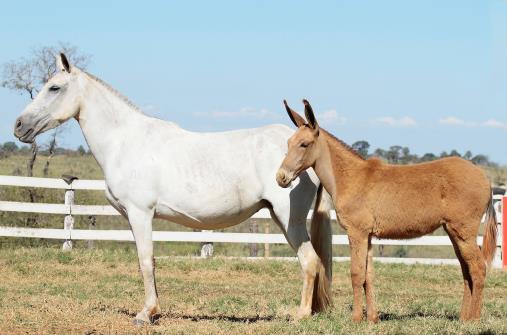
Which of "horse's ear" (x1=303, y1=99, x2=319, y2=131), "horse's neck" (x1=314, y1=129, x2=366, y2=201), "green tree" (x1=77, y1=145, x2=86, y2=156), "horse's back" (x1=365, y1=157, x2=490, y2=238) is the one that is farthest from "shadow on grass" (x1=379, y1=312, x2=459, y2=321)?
"green tree" (x1=77, y1=145, x2=86, y2=156)

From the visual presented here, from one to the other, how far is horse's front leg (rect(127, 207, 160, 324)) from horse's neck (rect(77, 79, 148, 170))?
78 cm

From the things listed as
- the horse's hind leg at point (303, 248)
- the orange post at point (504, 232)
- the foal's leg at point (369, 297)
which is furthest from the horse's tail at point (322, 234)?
the orange post at point (504, 232)

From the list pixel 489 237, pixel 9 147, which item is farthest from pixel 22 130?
pixel 9 147

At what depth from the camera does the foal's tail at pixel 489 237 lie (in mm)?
7409

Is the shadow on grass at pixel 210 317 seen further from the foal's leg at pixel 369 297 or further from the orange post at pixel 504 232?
the orange post at pixel 504 232

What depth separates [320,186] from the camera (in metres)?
7.87

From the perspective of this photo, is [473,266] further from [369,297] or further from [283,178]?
[283,178]

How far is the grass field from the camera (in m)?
7.17

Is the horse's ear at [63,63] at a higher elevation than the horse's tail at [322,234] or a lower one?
higher

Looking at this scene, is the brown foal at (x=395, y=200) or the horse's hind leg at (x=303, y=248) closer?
the brown foal at (x=395, y=200)

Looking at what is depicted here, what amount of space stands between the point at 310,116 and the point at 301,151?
34 centimetres

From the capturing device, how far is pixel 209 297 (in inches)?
398

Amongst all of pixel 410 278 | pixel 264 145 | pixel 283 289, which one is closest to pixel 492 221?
pixel 264 145

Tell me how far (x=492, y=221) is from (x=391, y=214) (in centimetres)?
112
